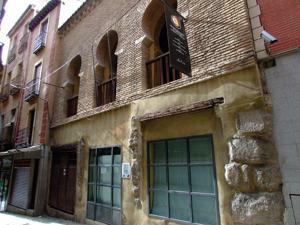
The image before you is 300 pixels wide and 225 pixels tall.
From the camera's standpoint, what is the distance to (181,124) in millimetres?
5742

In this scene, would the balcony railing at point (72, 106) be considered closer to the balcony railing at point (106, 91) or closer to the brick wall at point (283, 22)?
the balcony railing at point (106, 91)

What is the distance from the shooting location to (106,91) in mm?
8812

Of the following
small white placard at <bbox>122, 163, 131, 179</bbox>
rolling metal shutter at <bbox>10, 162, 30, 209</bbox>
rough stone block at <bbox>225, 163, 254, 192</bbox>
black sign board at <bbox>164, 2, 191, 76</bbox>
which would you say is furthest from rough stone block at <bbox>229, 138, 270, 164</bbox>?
rolling metal shutter at <bbox>10, 162, 30, 209</bbox>

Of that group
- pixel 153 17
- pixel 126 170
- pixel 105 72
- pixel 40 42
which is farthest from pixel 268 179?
pixel 40 42

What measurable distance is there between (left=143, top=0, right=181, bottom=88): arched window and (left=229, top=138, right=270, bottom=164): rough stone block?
2826 millimetres

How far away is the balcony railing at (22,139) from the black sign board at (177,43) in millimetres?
9890

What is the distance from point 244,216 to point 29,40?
16855mm

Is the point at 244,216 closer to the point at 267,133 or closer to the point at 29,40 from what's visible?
the point at 267,133

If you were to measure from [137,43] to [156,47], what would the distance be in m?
Result: 0.68

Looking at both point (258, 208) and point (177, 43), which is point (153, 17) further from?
point (258, 208)

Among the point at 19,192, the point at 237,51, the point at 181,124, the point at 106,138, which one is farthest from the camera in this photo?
the point at 19,192

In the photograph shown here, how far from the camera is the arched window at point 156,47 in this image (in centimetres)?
692

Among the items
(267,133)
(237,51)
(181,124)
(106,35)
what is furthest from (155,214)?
(106,35)

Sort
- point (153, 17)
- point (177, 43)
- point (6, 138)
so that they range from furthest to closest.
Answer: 1. point (6, 138)
2. point (153, 17)
3. point (177, 43)
